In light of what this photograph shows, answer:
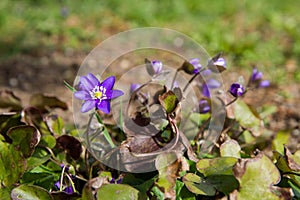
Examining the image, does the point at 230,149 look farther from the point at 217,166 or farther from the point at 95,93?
the point at 95,93

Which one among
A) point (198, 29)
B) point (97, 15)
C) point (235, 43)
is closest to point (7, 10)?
point (97, 15)

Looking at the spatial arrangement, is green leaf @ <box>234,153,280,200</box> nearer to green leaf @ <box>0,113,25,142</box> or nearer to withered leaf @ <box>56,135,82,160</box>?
withered leaf @ <box>56,135,82,160</box>

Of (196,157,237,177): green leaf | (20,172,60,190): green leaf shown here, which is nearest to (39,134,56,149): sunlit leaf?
(20,172,60,190): green leaf

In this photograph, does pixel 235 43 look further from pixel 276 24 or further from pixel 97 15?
pixel 97 15

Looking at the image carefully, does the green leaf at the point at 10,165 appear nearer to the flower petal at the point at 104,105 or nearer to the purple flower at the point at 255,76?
the flower petal at the point at 104,105

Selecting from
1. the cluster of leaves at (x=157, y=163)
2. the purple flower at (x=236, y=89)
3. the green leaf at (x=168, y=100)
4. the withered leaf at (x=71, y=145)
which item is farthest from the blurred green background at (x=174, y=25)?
the green leaf at (x=168, y=100)

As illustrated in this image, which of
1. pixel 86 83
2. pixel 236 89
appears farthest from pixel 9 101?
pixel 236 89
